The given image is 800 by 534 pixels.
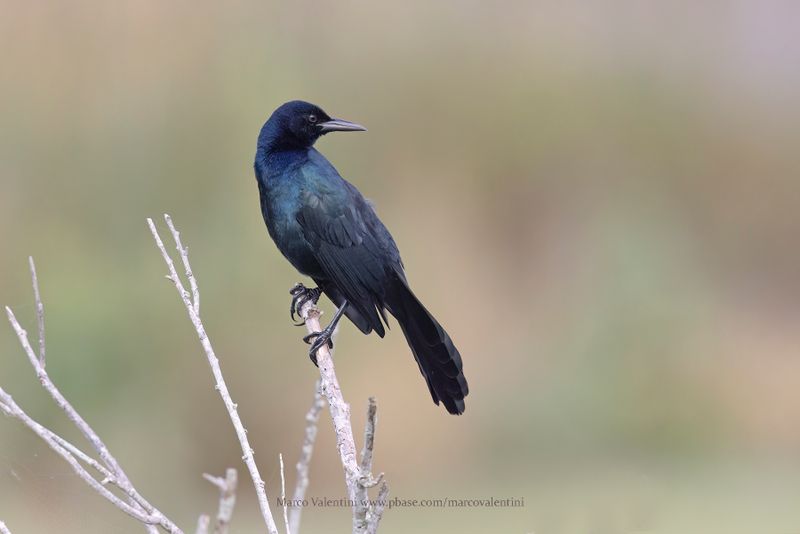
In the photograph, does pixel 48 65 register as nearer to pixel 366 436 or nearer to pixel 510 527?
pixel 510 527

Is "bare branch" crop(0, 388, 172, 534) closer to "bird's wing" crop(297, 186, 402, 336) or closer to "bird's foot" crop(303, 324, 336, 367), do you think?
"bird's foot" crop(303, 324, 336, 367)

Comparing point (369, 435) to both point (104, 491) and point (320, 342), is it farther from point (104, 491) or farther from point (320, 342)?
point (320, 342)

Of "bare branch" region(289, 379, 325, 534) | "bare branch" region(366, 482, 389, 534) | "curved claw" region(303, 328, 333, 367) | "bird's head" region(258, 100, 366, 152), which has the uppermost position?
"bird's head" region(258, 100, 366, 152)

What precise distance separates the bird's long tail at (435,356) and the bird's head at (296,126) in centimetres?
80

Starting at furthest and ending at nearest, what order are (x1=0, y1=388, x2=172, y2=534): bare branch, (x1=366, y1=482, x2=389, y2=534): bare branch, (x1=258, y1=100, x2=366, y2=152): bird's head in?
1. (x1=258, y1=100, x2=366, y2=152): bird's head
2. (x1=0, y1=388, x2=172, y2=534): bare branch
3. (x1=366, y1=482, x2=389, y2=534): bare branch

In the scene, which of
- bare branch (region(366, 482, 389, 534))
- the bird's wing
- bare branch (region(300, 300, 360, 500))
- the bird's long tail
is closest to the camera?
bare branch (region(366, 482, 389, 534))

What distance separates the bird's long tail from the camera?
11.4 feet

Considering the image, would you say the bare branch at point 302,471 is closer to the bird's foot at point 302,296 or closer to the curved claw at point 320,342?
the curved claw at point 320,342

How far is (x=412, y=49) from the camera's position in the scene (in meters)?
7.23

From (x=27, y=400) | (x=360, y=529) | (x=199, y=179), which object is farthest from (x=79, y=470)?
(x=199, y=179)

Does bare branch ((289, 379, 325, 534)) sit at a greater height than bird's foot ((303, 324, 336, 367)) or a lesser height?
lesser

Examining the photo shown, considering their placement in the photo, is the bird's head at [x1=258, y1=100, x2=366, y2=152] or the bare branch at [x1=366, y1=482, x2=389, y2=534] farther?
the bird's head at [x1=258, y1=100, x2=366, y2=152]

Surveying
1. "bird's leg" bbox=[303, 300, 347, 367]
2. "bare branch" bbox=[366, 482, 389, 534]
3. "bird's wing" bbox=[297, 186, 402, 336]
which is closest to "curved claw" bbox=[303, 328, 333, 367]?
"bird's leg" bbox=[303, 300, 347, 367]

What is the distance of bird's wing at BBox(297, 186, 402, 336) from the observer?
3762 millimetres
